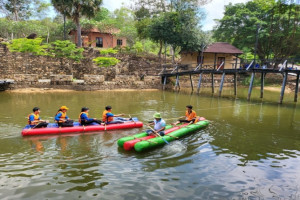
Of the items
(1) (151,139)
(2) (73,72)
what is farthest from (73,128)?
(2) (73,72)

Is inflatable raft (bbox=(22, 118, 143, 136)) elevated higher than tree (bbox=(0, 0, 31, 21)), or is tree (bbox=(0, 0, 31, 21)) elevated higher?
tree (bbox=(0, 0, 31, 21))

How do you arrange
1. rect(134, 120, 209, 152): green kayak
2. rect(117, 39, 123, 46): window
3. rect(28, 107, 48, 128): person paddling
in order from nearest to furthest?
1. rect(134, 120, 209, 152): green kayak
2. rect(28, 107, 48, 128): person paddling
3. rect(117, 39, 123, 46): window

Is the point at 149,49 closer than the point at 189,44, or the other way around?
the point at 189,44

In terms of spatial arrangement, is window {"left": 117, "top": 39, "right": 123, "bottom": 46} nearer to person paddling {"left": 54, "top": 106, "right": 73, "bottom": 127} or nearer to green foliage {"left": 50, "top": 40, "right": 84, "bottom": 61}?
green foliage {"left": 50, "top": 40, "right": 84, "bottom": 61}

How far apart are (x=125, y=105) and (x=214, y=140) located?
8.21m

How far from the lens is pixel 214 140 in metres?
8.73

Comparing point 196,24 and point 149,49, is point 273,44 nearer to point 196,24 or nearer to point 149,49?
point 196,24

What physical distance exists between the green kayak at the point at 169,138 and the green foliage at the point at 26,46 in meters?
19.2

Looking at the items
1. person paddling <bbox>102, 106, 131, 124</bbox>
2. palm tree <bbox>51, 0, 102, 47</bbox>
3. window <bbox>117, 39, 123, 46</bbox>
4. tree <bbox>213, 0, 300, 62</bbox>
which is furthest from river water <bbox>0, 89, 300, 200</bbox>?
window <bbox>117, 39, 123, 46</bbox>

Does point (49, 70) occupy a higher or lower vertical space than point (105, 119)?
higher

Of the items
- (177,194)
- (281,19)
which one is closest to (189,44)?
(281,19)

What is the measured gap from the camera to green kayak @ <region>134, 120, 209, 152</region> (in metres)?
7.08

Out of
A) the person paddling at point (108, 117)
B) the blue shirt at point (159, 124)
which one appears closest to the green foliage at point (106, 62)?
the person paddling at point (108, 117)

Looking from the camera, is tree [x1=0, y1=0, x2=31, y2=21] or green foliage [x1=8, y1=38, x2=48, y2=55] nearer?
green foliage [x1=8, y1=38, x2=48, y2=55]
